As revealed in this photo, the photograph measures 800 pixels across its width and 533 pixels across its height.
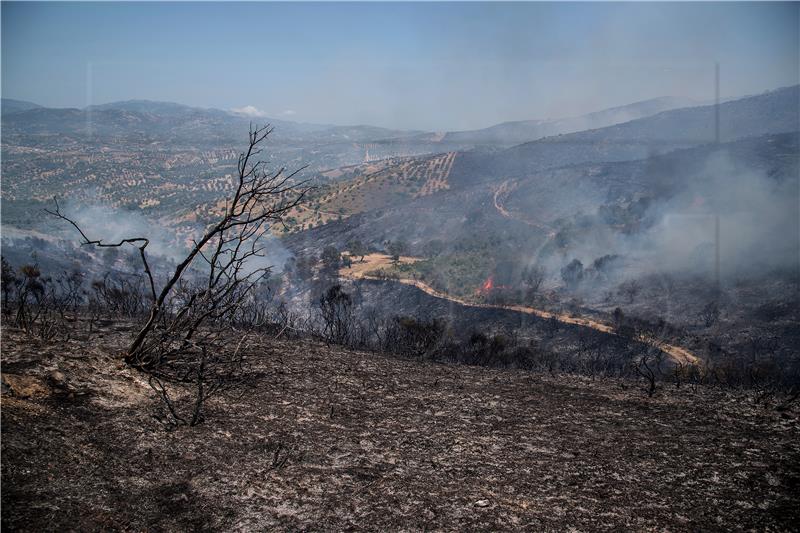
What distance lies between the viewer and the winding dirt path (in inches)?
866

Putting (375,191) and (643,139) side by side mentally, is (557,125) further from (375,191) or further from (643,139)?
(375,191)

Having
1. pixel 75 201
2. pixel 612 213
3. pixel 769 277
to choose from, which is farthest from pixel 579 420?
pixel 75 201

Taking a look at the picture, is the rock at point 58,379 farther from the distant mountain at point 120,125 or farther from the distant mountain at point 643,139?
the distant mountain at point 120,125

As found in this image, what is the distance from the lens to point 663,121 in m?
91.6

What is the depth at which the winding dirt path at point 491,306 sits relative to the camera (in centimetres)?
2198

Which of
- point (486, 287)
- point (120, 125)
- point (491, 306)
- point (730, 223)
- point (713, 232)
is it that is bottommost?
point (491, 306)

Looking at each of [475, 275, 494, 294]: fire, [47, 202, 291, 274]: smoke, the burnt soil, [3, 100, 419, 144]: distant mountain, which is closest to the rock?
the burnt soil

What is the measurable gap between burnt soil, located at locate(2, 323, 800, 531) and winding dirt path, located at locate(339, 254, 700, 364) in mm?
16455

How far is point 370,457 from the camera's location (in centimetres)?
498

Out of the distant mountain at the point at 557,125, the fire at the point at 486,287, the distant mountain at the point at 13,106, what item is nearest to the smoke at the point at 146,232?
the fire at the point at 486,287

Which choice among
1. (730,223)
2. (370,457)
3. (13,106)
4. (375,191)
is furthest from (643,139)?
(13,106)

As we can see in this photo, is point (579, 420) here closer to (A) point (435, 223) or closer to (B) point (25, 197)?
(A) point (435, 223)

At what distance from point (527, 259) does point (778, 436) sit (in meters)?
33.5

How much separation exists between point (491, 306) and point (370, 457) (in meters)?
24.5
